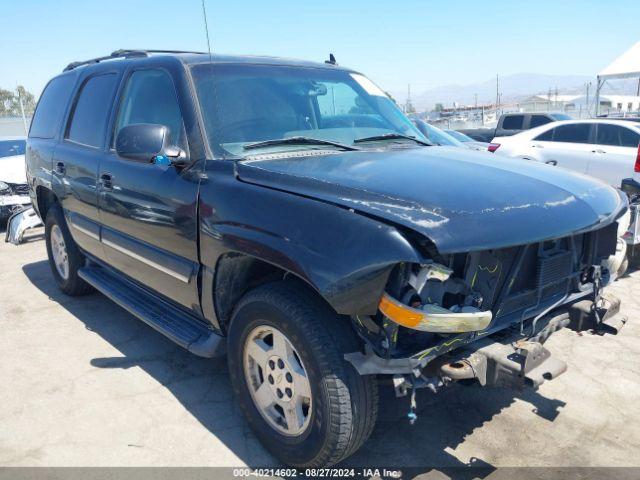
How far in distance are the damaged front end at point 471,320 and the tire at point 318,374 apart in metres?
0.11

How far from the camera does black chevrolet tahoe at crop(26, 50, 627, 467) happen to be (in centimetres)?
224

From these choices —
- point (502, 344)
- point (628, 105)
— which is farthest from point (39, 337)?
point (628, 105)

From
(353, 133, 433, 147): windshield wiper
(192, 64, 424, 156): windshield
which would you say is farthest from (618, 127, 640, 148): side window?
(353, 133, 433, 147): windshield wiper

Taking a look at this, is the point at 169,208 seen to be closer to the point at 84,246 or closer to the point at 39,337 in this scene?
the point at 84,246

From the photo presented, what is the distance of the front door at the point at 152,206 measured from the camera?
313 centimetres

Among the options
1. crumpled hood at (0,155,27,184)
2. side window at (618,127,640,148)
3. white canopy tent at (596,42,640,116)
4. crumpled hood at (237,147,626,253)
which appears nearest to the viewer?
crumpled hood at (237,147,626,253)

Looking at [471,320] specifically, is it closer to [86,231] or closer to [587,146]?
[86,231]

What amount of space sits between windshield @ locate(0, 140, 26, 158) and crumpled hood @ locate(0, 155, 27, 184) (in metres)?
0.38

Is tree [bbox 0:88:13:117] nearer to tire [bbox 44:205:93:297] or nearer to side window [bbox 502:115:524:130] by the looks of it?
side window [bbox 502:115:524:130]

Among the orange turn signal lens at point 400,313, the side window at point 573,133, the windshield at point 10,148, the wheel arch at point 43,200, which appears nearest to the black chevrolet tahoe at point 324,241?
the orange turn signal lens at point 400,313

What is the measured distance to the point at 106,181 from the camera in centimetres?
387

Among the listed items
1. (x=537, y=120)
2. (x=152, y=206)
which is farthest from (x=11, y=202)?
(x=537, y=120)

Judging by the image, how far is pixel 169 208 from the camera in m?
3.20

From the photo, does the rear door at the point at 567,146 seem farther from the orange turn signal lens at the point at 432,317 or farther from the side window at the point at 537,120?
the orange turn signal lens at the point at 432,317
